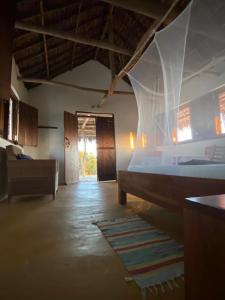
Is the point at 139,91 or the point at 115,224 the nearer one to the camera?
the point at 115,224

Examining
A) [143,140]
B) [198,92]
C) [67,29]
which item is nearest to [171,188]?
[143,140]

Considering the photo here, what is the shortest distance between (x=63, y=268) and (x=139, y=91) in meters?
2.54

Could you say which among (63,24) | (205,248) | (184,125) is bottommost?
(205,248)

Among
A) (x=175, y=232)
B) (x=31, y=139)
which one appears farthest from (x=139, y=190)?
(x=31, y=139)

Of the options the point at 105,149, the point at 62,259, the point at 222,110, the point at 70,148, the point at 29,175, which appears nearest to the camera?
the point at 62,259

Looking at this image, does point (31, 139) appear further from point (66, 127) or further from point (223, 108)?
point (223, 108)

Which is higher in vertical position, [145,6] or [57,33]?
[57,33]

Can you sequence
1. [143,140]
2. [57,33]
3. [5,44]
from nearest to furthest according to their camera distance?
1. [5,44]
2. [143,140]
3. [57,33]

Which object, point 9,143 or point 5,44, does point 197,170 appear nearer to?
point 5,44

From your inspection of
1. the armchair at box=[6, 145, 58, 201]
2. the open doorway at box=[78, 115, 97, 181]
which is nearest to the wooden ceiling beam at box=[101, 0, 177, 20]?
the armchair at box=[6, 145, 58, 201]

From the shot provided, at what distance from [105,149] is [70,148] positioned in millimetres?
1236

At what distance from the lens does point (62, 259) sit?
110 cm

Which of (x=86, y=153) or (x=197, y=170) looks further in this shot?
(x=86, y=153)

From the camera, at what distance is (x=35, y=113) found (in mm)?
5176
